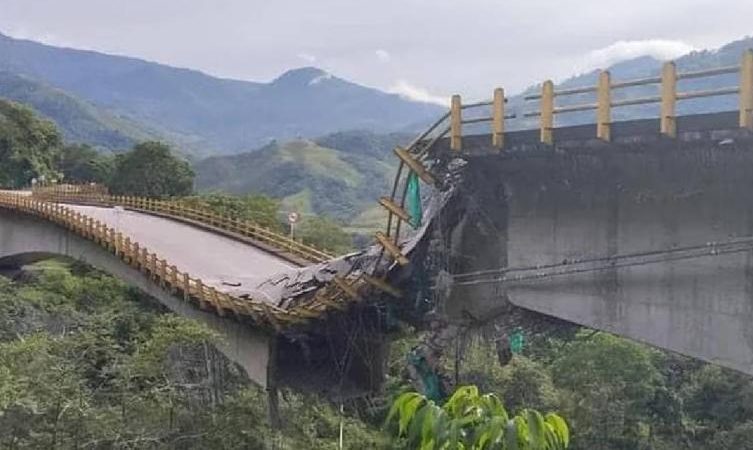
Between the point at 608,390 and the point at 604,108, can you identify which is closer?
the point at 604,108

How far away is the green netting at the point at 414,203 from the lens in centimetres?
1483

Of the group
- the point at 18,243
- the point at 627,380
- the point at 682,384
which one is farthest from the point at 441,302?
the point at 18,243

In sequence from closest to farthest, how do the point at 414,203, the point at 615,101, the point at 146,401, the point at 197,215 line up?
the point at 615,101 → the point at 414,203 → the point at 146,401 → the point at 197,215

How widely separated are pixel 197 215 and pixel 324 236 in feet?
55.6

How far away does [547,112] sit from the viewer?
1191 centimetres

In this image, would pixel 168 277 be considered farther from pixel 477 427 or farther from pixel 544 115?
pixel 477 427

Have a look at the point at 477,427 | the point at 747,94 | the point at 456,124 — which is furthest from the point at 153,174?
the point at 477,427

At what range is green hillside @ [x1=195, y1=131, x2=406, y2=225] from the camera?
15362 cm

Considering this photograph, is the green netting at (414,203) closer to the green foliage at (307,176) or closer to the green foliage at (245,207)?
the green foliage at (245,207)

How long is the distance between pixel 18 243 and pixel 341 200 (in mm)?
121310

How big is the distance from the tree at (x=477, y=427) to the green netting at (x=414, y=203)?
369 inches

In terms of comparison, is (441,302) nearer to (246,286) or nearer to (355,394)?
(355,394)

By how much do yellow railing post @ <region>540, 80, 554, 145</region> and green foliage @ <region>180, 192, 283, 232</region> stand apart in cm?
3641

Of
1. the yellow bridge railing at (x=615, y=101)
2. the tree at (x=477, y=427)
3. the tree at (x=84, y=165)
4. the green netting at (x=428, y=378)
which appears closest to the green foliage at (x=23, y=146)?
the tree at (x=84, y=165)
